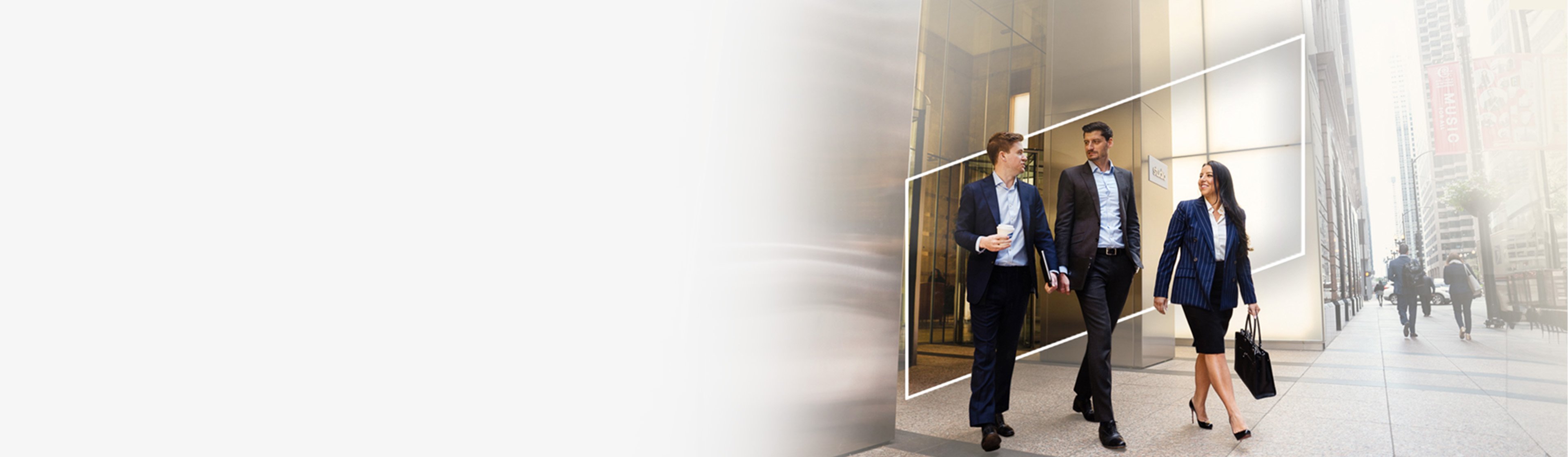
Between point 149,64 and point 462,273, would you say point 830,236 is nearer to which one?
point 462,273

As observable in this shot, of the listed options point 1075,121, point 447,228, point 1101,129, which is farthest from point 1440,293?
point 447,228

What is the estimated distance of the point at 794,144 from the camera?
286 cm

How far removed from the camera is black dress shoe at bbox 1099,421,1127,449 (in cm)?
296

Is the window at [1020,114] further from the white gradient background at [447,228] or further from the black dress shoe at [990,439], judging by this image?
the black dress shoe at [990,439]

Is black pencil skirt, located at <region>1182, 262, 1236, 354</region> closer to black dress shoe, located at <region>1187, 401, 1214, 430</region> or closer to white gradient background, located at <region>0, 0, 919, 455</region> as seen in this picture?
black dress shoe, located at <region>1187, 401, 1214, 430</region>

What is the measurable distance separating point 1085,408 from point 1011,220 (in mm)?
1231

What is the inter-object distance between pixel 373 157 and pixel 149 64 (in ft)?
1.53

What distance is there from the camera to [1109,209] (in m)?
3.35

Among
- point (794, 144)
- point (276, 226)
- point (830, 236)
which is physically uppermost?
point (794, 144)

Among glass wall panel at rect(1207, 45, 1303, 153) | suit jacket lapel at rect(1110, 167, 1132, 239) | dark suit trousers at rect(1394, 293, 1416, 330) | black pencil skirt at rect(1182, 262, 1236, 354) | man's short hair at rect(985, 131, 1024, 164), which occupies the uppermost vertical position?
glass wall panel at rect(1207, 45, 1303, 153)

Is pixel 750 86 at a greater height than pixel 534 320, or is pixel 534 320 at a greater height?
pixel 750 86

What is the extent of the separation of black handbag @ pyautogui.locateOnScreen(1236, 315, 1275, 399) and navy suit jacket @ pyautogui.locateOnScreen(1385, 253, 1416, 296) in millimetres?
2966

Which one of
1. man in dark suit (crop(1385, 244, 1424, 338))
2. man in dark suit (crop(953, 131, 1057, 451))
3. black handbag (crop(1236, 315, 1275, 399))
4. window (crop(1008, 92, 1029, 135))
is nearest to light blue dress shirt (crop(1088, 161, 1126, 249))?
man in dark suit (crop(953, 131, 1057, 451))

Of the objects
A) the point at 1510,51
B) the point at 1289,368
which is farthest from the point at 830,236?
the point at 1289,368
